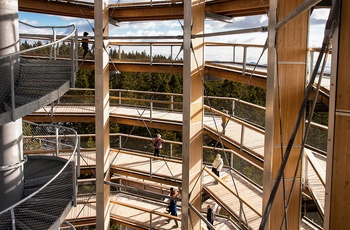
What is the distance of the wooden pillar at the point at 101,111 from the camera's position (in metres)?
7.11

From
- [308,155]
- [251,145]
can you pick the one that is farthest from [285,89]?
[251,145]

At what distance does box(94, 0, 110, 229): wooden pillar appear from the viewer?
7105 millimetres

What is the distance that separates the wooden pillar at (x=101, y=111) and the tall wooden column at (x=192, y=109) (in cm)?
182

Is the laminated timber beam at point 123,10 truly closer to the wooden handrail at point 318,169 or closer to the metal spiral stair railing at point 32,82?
the metal spiral stair railing at point 32,82

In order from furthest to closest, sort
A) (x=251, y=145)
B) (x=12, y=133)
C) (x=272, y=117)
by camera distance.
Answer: (x=251, y=145) < (x=272, y=117) < (x=12, y=133)

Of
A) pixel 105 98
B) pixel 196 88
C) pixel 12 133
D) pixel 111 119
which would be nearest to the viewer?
pixel 12 133

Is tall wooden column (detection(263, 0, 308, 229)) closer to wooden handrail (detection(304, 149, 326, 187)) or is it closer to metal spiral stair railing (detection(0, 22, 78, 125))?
wooden handrail (detection(304, 149, 326, 187))

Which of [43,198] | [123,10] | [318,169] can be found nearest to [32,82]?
[43,198]

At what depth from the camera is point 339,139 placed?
7.89 ft

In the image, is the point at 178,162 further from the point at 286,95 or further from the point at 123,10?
the point at 286,95

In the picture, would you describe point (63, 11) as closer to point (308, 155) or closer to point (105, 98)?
point (105, 98)

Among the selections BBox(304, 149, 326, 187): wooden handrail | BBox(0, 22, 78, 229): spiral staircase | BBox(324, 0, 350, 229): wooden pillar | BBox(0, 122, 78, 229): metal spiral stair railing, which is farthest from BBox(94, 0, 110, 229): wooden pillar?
BBox(324, 0, 350, 229): wooden pillar

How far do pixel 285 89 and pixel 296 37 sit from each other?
687 mm

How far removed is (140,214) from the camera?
343 inches
